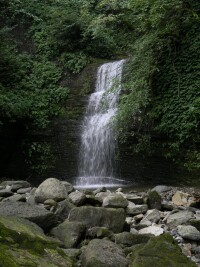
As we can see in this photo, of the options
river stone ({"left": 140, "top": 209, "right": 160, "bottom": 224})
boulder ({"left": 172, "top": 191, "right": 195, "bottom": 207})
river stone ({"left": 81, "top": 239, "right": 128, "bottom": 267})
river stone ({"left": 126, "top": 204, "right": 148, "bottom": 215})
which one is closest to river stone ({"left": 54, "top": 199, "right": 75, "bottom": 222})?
river stone ({"left": 126, "top": 204, "right": 148, "bottom": 215})

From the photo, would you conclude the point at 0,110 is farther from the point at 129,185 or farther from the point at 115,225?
the point at 115,225

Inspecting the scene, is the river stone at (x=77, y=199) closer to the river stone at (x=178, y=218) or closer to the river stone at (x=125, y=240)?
the river stone at (x=178, y=218)

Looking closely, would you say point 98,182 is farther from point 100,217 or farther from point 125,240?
point 125,240

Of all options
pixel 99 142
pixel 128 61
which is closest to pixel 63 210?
pixel 99 142

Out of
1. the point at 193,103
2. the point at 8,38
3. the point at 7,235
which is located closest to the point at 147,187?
the point at 193,103

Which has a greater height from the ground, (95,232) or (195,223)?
(95,232)

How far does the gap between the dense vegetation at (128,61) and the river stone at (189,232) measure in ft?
13.3

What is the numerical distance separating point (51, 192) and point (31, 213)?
1466 mm

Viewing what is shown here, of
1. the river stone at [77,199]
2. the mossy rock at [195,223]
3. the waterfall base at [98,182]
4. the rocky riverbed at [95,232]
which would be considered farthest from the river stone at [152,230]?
the waterfall base at [98,182]

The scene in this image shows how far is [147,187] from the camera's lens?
943cm

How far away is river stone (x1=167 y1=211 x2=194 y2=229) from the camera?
5.53 meters

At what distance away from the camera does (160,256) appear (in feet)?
11.6

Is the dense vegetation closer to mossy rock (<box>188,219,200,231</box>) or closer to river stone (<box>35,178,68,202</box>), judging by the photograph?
river stone (<box>35,178,68,202</box>)

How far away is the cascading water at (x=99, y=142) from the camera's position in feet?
34.2
